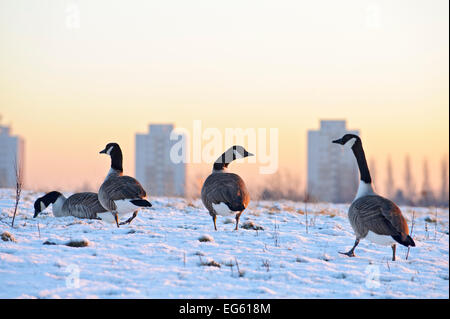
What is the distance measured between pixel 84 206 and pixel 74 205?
445mm

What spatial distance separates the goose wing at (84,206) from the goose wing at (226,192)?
2.69 meters

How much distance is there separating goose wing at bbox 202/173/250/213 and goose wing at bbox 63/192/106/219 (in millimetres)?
2694

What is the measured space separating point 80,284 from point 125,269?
3.19 ft

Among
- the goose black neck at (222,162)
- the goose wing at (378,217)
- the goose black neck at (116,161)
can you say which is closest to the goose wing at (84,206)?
the goose black neck at (116,161)

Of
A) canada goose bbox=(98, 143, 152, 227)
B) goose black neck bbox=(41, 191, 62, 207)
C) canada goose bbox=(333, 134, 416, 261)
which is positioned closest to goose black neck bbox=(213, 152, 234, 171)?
canada goose bbox=(98, 143, 152, 227)

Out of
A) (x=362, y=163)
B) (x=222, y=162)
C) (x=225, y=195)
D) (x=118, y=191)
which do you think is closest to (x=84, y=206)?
(x=118, y=191)

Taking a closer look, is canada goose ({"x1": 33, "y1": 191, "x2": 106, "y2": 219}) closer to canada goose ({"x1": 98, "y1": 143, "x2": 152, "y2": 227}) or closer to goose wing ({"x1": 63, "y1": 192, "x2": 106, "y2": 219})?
goose wing ({"x1": 63, "y1": 192, "x2": 106, "y2": 219})

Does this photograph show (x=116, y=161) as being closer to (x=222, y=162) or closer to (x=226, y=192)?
(x=222, y=162)

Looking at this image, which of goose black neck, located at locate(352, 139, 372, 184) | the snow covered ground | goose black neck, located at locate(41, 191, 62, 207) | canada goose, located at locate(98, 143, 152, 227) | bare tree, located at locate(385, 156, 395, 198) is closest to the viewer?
the snow covered ground

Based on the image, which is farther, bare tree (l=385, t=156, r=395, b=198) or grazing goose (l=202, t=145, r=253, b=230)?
bare tree (l=385, t=156, r=395, b=198)

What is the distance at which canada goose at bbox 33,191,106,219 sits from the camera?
12734 mm

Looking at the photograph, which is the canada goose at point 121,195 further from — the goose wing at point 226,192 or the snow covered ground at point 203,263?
the goose wing at point 226,192
